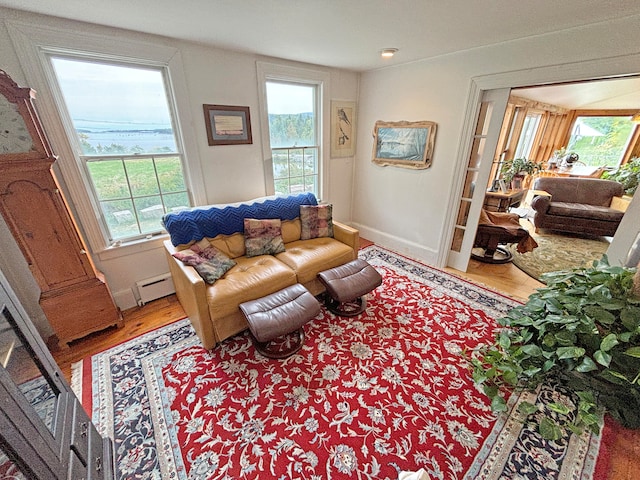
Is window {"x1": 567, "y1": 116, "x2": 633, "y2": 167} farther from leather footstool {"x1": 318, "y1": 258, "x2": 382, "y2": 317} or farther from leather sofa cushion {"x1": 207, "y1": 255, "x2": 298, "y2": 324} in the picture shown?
leather sofa cushion {"x1": 207, "y1": 255, "x2": 298, "y2": 324}

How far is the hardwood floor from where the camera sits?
132cm

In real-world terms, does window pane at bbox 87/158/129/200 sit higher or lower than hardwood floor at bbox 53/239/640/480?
higher

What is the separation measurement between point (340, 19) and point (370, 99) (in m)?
1.78

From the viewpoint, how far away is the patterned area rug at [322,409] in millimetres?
1292

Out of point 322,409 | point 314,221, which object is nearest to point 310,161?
point 314,221

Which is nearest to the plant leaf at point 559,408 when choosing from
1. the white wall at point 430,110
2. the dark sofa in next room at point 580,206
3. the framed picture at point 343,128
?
the white wall at point 430,110

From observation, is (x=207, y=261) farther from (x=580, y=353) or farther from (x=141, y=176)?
(x=580, y=353)

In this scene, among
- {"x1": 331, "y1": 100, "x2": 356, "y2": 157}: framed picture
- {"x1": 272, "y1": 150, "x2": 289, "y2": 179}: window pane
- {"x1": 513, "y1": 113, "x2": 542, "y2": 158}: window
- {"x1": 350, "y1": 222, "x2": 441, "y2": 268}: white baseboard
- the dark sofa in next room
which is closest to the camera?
{"x1": 272, "y1": 150, "x2": 289, "y2": 179}: window pane

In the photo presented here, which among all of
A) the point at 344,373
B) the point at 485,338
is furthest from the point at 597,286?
the point at 344,373

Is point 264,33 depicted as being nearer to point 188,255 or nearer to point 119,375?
point 188,255

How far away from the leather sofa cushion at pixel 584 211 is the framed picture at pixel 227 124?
190 inches

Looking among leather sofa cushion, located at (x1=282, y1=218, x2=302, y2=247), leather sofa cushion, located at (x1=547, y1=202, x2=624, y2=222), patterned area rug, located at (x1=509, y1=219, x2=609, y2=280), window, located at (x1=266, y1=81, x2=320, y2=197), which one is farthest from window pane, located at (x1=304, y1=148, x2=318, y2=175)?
leather sofa cushion, located at (x1=547, y1=202, x2=624, y2=222)

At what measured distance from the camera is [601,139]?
6.02 m

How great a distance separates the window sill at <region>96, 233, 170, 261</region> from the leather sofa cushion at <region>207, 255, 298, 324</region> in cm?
79
